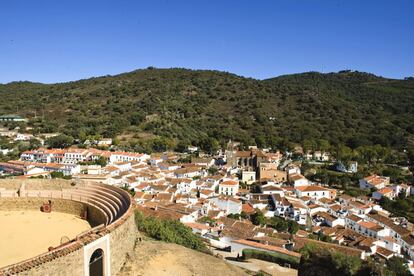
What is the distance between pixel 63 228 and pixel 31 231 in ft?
4.01

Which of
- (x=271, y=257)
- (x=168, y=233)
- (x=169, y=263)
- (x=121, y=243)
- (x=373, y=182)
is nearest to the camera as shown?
(x=121, y=243)

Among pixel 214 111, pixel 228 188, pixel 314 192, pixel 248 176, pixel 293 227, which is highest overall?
pixel 214 111

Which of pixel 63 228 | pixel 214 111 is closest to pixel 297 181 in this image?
pixel 63 228

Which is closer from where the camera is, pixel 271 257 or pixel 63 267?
pixel 63 267

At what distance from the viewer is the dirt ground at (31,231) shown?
13.0 meters

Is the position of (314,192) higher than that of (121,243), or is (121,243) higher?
(121,243)

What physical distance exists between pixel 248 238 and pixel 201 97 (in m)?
64.2

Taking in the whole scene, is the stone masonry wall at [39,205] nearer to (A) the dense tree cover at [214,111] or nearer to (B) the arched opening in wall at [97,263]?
(B) the arched opening in wall at [97,263]

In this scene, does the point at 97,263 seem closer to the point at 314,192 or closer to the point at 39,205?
the point at 39,205

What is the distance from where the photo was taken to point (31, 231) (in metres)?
15.4

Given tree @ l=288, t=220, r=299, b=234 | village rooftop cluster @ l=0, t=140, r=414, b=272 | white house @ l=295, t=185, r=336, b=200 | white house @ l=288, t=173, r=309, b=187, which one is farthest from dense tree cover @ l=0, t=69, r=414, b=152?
tree @ l=288, t=220, r=299, b=234

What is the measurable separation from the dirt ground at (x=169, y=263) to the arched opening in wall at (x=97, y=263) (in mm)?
854

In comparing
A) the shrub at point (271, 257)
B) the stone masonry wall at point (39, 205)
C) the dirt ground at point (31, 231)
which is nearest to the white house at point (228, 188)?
the shrub at point (271, 257)

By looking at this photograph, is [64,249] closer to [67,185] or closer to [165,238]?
[165,238]
